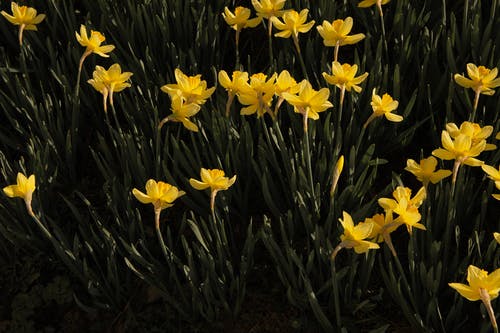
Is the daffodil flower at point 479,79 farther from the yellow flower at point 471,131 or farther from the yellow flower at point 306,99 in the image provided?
the yellow flower at point 306,99

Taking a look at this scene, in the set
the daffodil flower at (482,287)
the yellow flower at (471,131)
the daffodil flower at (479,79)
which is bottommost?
the daffodil flower at (482,287)

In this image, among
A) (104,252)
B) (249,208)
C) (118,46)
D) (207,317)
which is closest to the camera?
(207,317)

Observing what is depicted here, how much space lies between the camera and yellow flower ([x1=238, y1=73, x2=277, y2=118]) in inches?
66.9

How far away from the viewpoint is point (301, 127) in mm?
1989

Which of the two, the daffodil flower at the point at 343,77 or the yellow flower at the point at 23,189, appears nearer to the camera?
the yellow flower at the point at 23,189

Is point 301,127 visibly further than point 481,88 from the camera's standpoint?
Yes

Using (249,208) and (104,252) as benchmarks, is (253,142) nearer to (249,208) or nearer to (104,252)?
(249,208)

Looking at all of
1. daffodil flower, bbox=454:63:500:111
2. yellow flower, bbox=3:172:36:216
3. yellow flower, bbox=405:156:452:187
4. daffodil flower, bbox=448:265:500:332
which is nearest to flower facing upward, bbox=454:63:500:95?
daffodil flower, bbox=454:63:500:111

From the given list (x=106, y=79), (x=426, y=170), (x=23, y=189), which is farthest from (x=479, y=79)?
(x=23, y=189)

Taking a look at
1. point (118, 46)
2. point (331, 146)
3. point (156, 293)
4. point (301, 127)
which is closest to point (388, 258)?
point (331, 146)

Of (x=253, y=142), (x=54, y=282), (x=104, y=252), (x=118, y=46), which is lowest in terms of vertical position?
(x=54, y=282)

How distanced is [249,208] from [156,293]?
0.37 meters

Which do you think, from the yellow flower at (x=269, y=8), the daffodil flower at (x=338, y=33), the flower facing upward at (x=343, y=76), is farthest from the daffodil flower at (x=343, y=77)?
the yellow flower at (x=269, y=8)

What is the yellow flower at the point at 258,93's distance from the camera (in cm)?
170
